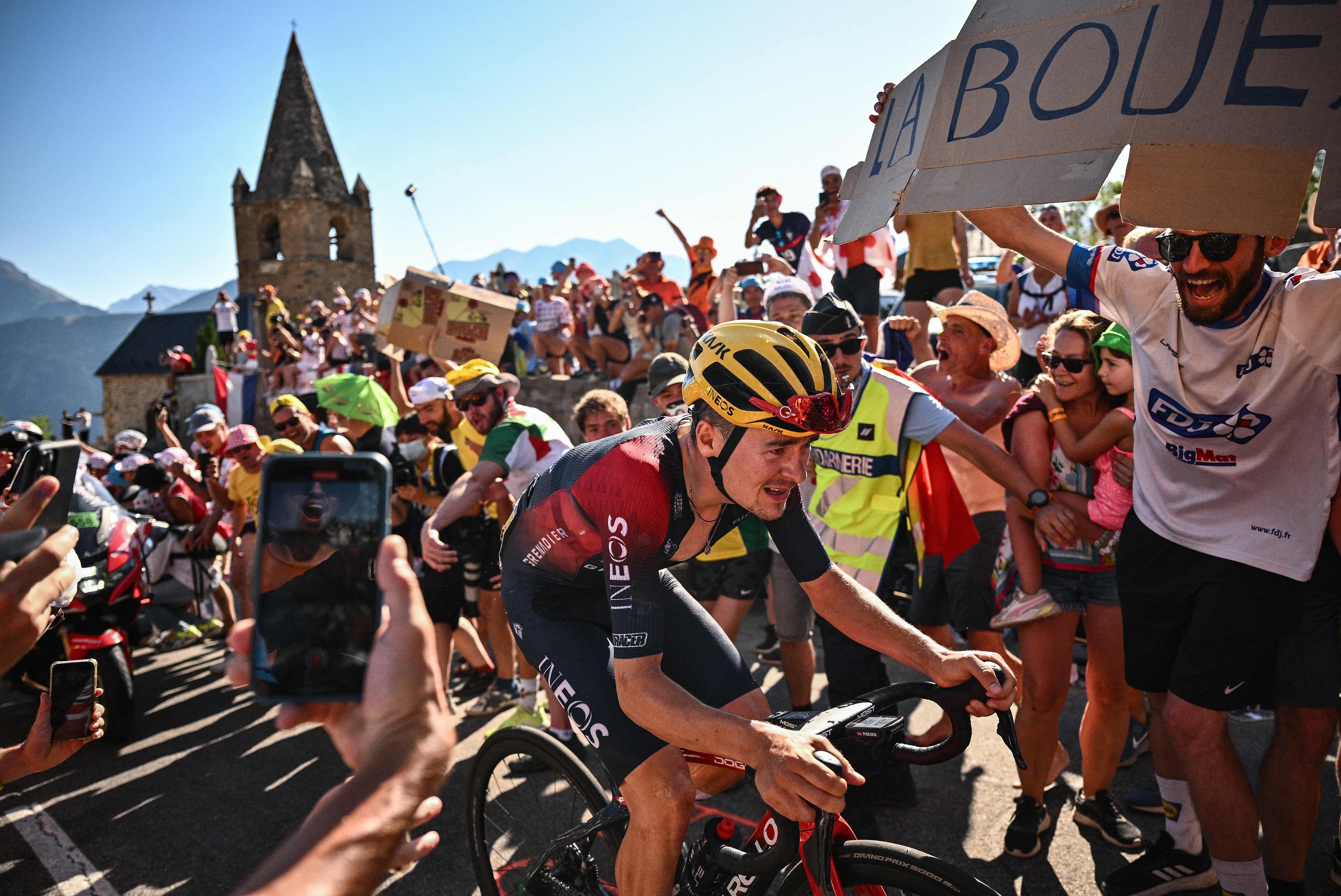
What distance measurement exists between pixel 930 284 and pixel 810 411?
599 cm

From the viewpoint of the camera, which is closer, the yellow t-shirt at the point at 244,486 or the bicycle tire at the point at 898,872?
the bicycle tire at the point at 898,872

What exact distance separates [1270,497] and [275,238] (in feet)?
204

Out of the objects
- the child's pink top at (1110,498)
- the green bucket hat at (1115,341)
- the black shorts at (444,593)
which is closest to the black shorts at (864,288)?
the green bucket hat at (1115,341)

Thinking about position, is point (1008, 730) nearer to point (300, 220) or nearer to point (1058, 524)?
point (1058, 524)

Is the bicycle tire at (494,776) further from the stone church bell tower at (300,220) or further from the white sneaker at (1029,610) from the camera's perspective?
the stone church bell tower at (300,220)

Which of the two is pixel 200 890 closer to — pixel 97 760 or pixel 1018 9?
pixel 97 760

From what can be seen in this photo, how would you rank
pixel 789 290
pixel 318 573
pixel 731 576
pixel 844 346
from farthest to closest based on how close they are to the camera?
pixel 789 290 → pixel 731 576 → pixel 844 346 → pixel 318 573

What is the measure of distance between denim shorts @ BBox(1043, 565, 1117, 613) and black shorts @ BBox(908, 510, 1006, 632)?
63cm

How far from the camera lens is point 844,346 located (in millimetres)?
3822

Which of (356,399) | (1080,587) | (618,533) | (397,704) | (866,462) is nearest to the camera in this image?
(397,704)

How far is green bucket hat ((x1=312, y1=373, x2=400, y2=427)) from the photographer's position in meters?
6.05

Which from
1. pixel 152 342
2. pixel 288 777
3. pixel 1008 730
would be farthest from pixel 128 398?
pixel 1008 730

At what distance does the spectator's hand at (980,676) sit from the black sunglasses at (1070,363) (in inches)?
72.9

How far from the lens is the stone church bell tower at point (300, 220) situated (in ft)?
173
